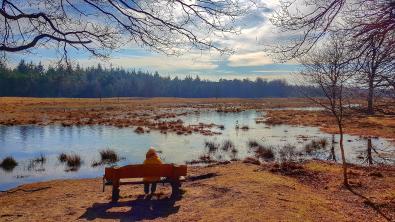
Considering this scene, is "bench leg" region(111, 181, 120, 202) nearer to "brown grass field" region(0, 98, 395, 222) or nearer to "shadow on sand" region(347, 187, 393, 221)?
"brown grass field" region(0, 98, 395, 222)

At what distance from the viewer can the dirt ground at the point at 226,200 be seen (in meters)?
8.54

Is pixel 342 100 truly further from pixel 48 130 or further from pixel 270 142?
pixel 48 130

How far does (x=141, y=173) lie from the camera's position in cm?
981

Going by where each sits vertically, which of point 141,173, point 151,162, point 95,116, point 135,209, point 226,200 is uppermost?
point 151,162

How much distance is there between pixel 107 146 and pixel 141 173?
15857 millimetres

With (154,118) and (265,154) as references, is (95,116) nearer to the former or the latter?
(154,118)

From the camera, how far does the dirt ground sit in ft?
28.0

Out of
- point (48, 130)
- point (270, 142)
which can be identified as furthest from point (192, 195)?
point (48, 130)

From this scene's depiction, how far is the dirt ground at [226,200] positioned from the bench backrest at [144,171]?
0.57 meters

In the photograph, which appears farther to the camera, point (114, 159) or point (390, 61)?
point (114, 159)

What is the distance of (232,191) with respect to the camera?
33.4ft

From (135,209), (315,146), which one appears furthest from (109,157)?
(315,146)

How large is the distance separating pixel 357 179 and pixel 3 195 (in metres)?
10.5

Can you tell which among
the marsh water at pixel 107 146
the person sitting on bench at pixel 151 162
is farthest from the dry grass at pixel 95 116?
the person sitting on bench at pixel 151 162
